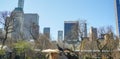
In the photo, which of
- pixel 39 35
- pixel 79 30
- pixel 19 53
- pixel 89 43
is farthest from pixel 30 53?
pixel 89 43

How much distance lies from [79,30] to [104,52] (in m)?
8.17

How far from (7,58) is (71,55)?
698 inches

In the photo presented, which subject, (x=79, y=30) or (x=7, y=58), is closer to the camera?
(x=7, y=58)

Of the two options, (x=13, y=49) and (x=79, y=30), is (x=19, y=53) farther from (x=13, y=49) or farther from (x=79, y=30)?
(x=79, y=30)

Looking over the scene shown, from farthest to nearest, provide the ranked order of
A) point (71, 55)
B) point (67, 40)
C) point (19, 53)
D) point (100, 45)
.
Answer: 1. point (67, 40)
2. point (100, 45)
3. point (19, 53)
4. point (71, 55)

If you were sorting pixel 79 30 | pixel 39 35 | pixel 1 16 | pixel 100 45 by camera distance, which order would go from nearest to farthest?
pixel 1 16, pixel 79 30, pixel 100 45, pixel 39 35

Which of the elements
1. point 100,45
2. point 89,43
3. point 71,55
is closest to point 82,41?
point 100,45

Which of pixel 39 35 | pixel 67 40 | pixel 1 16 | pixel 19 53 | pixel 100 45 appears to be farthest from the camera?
pixel 67 40

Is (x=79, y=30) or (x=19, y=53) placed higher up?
(x=79, y=30)

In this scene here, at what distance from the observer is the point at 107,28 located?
41.2 metres

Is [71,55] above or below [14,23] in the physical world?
below

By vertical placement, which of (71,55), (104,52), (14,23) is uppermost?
(14,23)

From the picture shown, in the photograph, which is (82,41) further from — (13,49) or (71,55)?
(71,55)

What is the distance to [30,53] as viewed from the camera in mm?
29875
